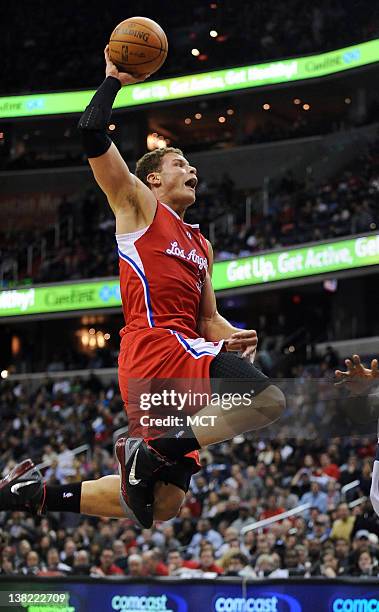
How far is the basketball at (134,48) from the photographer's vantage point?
20.8 feet

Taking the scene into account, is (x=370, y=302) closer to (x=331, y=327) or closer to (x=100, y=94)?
(x=331, y=327)

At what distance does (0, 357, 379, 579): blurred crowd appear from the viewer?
12.4 meters

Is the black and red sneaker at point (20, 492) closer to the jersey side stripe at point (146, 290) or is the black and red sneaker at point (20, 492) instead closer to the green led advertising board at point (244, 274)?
the jersey side stripe at point (146, 290)

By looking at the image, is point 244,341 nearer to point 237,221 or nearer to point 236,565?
point 236,565

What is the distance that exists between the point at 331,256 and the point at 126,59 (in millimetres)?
17953

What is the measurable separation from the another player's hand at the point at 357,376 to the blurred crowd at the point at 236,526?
514 centimetres

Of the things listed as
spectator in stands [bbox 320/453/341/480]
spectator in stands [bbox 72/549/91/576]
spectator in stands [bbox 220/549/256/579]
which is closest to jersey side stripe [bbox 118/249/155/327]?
spectator in stands [bbox 220/549/256/579]

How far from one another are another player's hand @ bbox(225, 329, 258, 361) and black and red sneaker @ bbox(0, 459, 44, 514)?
161cm

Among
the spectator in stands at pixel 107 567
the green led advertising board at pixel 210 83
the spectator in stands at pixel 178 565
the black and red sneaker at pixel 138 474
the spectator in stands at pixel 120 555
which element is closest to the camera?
the black and red sneaker at pixel 138 474

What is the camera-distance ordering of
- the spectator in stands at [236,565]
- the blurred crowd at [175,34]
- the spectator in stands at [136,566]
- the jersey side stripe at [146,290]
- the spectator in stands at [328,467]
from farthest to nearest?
the blurred crowd at [175,34] → the spectator in stands at [328,467] → the spectator in stands at [136,566] → the spectator in stands at [236,565] → the jersey side stripe at [146,290]

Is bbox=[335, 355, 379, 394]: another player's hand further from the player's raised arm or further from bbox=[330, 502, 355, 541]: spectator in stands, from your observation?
A: bbox=[330, 502, 355, 541]: spectator in stands

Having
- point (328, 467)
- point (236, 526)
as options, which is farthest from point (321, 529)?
point (328, 467)

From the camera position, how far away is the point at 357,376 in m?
6.20

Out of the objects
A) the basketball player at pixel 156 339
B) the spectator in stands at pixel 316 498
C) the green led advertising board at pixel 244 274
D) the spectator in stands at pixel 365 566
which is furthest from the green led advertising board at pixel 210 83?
the basketball player at pixel 156 339
